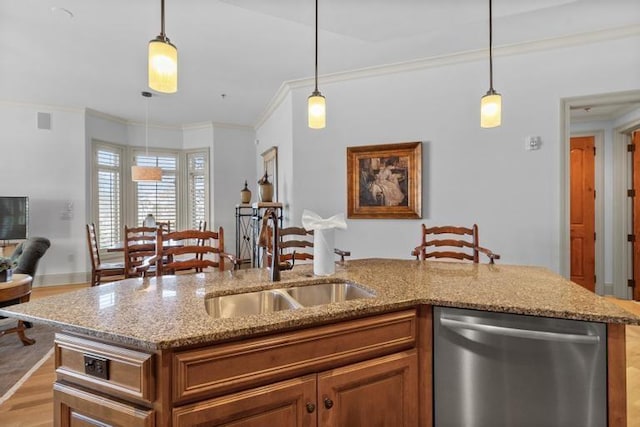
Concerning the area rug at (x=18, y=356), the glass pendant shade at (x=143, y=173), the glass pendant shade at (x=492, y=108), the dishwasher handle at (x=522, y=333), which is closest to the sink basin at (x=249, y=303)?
the dishwasher handle at (x=522, y=333)

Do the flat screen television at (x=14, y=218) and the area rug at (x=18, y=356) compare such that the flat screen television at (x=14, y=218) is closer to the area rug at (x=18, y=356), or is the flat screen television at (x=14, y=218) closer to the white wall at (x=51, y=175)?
the white wall at (x=51, y=175)

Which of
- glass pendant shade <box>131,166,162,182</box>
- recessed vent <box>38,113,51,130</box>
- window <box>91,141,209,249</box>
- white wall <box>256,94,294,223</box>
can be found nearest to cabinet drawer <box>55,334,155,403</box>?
white wall <box>256,94,294,223</box>

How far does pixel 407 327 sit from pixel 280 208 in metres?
3.42

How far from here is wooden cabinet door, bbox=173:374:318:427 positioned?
3.63 feet

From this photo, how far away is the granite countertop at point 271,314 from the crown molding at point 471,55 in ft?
7.69

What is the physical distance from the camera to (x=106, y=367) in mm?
1153

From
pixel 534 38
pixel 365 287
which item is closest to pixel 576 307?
pixel 365 287

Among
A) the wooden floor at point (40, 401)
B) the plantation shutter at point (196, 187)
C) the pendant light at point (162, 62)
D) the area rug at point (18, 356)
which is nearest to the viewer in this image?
the pendant light at point (162, 62)

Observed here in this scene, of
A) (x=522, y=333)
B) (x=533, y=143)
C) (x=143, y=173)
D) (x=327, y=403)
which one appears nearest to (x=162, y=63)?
(x=327, y=403)

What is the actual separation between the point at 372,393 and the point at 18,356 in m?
3.19

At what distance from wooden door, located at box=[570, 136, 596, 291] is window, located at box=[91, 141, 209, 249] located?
5827 mm

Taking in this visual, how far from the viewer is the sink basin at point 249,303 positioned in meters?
1.64

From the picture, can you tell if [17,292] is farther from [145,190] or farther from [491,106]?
[491,106]

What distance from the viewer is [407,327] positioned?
150cm
